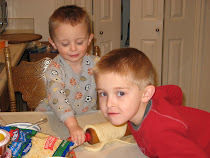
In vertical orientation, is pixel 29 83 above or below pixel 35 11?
below

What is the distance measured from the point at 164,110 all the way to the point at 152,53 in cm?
250

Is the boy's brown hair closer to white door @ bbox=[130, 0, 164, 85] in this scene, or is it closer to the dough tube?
the dough tube

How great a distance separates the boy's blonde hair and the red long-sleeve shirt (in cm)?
10

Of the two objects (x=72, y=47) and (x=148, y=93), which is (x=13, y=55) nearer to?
(x=72, y=47)

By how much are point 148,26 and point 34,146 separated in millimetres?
2617

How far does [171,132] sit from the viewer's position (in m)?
0.83

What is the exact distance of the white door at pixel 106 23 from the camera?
312 cm

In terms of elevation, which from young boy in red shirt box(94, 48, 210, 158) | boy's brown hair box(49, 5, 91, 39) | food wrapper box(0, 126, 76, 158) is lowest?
food wrapper box(0, 126, 76, 158)

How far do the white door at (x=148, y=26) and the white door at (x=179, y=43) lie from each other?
70mm

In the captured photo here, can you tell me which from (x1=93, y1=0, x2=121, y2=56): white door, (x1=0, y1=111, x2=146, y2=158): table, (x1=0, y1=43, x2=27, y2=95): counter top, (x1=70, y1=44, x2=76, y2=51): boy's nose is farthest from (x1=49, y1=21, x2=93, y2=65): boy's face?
(x1=93, y1=0, x2=121, y2=56): white door

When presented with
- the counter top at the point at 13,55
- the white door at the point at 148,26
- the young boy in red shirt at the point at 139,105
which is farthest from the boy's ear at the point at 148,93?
the white door at the point at 148,26

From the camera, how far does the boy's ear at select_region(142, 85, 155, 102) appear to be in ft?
3.04

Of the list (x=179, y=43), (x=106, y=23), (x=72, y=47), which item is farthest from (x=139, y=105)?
(x=179, y=43)

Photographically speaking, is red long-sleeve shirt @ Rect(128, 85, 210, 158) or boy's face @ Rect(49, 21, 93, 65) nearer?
red long-sleeve shirt @ Rect(128, 85, 210, 158)
